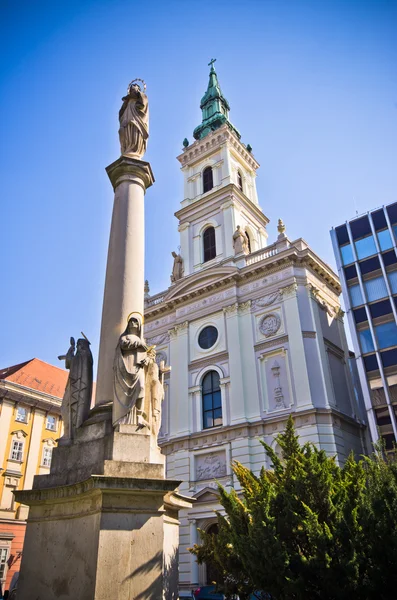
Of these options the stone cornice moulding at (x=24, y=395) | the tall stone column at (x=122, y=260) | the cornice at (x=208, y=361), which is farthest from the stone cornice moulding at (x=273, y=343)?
the stone cornice moulding at (x=24, y=395)

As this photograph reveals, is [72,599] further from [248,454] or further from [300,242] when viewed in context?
[300,242]

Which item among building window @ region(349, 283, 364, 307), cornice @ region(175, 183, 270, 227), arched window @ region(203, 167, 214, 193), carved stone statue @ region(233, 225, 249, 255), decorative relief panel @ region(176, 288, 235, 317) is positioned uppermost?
arched window @ region(203, 167, 214, 193)

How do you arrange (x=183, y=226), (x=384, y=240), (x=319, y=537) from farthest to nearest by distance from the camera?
(x=183, y=226) → (x=384, y=240) → (x=319, y=537)

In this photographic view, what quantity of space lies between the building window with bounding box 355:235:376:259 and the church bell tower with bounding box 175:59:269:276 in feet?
22.4

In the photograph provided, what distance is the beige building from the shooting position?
96.7ft

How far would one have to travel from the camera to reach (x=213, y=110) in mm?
40906

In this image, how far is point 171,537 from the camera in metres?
6.89

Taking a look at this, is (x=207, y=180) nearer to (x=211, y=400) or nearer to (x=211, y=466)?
(x=211, y=400)

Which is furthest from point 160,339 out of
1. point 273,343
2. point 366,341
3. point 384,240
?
point 384,240

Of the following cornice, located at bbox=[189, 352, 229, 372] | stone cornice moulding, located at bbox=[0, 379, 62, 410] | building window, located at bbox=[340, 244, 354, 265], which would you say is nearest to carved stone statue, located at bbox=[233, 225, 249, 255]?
building window, located at bbox=[340, 244, 354, 265]

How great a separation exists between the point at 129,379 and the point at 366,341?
21157mm

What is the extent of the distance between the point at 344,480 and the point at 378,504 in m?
1.25

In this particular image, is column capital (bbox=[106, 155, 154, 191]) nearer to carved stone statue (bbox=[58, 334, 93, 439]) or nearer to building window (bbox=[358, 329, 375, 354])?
carved stone statue (bbox=[58, 334, 93, 439])

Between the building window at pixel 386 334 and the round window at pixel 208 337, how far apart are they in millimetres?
8938
